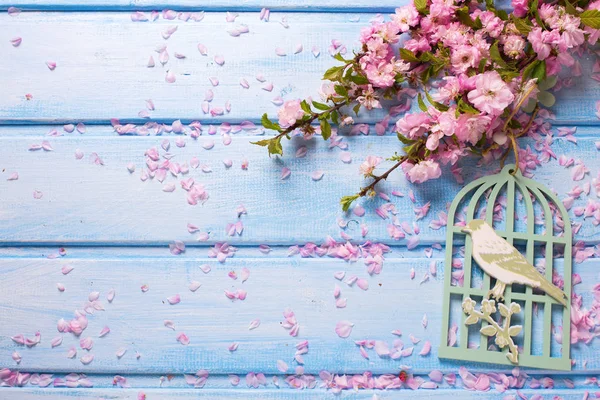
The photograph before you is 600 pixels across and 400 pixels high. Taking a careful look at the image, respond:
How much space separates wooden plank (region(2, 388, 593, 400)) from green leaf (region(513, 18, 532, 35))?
66 cm

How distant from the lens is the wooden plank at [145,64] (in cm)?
118

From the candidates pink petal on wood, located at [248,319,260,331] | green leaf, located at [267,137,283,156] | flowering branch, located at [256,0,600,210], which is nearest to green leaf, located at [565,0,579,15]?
flowering branch, located at [256,0,600,210]

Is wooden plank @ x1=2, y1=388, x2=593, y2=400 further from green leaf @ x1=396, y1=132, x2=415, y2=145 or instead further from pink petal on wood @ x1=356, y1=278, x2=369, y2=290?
green leaf @ x1=396, y1=132, x2=415, y2=145

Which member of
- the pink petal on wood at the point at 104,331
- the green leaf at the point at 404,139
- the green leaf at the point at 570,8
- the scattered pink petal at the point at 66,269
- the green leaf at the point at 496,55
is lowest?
the pink petal on wood at the point at 104,331

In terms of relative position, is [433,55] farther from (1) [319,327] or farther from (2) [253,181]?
(1) [319,327]

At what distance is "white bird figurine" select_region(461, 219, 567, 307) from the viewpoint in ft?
3.58

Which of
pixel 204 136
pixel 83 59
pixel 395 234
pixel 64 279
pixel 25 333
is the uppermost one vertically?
pixel 83 59

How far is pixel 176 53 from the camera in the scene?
46.8 inches

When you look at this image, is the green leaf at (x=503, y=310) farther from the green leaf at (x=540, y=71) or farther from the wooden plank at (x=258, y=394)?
the green leaf at (x=540, y=71)

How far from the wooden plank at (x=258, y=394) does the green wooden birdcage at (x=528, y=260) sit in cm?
7

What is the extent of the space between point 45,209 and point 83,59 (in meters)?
0.31

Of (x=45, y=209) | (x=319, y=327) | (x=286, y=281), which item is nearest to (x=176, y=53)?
(x=45, y=209)

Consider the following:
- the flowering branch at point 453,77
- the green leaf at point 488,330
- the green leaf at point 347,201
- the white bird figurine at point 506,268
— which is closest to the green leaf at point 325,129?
the flowering branch at point 453,77

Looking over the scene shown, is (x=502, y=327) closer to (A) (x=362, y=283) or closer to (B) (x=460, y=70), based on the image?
(A) (x=362, y=283)
